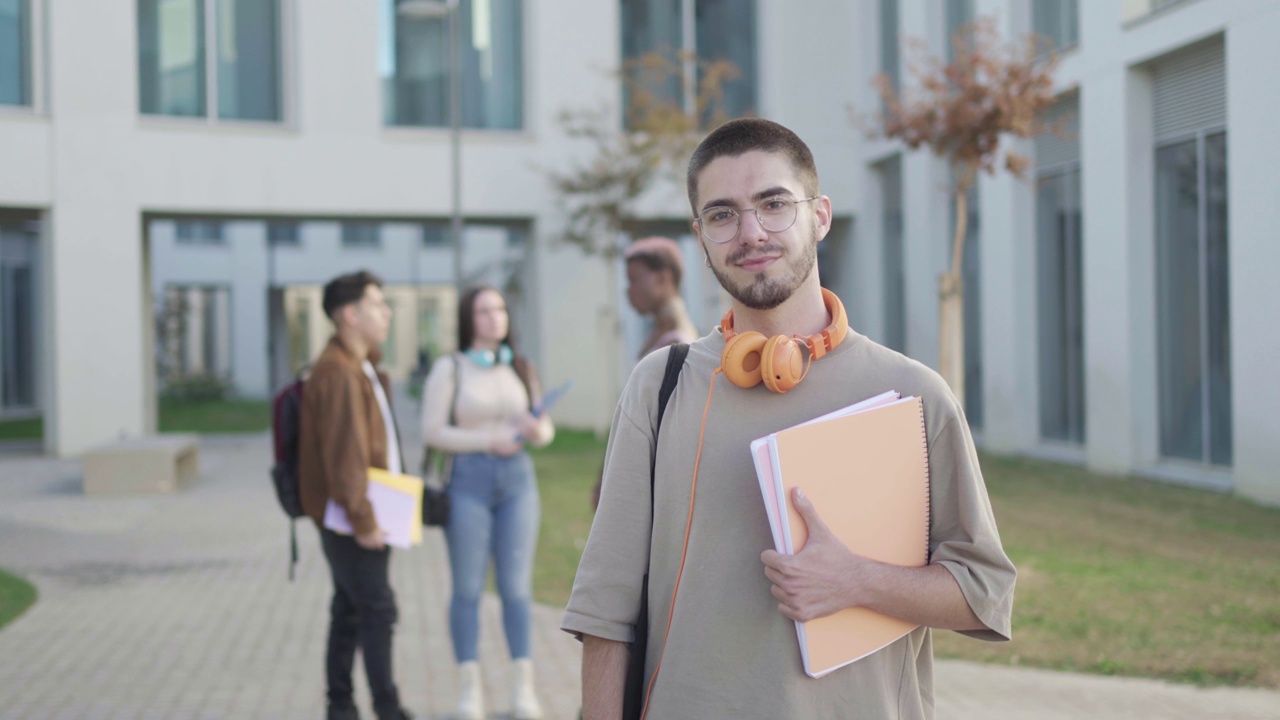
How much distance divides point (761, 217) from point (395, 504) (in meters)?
3.37

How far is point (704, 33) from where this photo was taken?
2405 centimetres

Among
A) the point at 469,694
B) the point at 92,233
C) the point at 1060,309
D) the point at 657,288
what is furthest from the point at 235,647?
the point at 92,233

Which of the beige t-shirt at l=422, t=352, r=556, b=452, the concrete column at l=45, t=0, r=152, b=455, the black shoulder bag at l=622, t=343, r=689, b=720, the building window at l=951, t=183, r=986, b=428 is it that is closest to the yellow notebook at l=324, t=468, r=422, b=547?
the beige t-shirt at l=422, t=352, r=556, b=452

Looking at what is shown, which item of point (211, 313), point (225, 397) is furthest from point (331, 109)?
point (211, 313)

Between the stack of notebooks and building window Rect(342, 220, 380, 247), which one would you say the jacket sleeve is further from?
building window Rect(342, 220, 380, 247)

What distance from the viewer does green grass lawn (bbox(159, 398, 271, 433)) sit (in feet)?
94.2

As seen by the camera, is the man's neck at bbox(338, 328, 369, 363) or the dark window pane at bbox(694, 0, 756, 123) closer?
the man's neck at bbox(338, 328, 369, 363)

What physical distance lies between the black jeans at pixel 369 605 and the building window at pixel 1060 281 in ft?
42.6

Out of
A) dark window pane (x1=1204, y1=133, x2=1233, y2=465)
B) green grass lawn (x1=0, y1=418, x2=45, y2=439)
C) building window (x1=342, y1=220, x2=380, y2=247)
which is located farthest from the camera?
building window (x1=342, y1=220, x2=380, y2=247)

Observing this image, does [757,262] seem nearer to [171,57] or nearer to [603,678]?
[603,678]

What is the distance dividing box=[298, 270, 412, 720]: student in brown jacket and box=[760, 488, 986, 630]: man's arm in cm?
325

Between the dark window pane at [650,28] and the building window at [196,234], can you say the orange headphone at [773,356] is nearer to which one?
the dark window pane at [650,28]

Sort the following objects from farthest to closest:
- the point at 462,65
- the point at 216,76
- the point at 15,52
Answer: the point at 462,65 → the point at 216,76 → the point at 15,52

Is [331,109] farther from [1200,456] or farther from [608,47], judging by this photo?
[1200,456]
